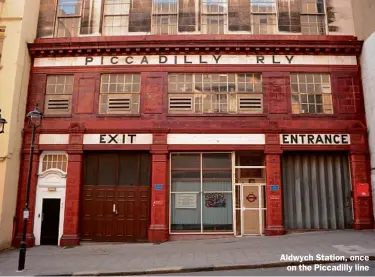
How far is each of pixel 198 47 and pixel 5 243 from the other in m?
10.8

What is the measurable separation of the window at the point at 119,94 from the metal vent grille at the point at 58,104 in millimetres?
1439

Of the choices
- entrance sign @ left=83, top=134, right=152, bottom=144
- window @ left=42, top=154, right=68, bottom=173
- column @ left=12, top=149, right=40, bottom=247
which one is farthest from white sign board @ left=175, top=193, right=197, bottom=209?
column @ left=12, top=149, right=40, bottom=247

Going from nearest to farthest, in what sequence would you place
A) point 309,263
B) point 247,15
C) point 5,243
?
point 309,263
point 5,243
point 247,15

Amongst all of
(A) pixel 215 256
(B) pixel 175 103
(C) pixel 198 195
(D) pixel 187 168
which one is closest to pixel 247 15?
(B) pixel 175 103

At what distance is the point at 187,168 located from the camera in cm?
1384

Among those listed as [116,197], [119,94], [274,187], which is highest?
[119,94]

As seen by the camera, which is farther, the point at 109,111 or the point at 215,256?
the point at 109,111

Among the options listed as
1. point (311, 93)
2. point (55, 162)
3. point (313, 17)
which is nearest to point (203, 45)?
point (311, 93)

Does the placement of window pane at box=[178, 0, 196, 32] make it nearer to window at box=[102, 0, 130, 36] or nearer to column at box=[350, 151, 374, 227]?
window at box=[102, 0, 130, 36]

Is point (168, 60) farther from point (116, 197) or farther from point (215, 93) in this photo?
point (116, 197)

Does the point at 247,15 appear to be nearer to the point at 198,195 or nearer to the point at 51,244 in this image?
the point at 198,195

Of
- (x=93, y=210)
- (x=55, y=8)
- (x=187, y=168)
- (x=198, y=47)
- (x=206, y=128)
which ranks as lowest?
(x=93, y=210)

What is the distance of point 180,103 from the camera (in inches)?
558

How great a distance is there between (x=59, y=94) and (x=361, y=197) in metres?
13.1
